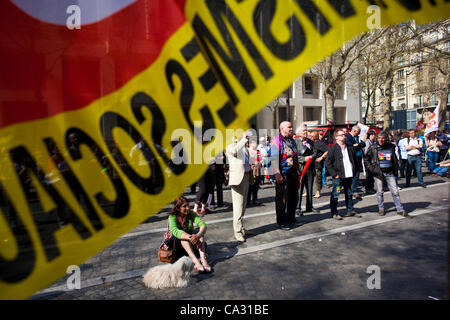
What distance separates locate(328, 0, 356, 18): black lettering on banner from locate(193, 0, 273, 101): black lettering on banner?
3.46 meters

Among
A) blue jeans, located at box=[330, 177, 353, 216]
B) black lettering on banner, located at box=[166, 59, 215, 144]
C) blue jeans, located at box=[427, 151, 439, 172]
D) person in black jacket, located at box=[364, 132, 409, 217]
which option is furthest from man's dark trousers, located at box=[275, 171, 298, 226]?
blue jeans, located at box=[427, 151, 439, 172]

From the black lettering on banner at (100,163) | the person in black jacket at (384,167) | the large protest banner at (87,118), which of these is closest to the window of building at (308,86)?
the large protest banner at (87,118)

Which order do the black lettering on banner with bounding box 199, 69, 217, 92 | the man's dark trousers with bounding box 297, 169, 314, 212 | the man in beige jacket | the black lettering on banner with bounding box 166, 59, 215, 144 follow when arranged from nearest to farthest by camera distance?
the man in beige jacket < the man's dark trousers with bounding box 297, 169, 314, 212 < the black lettering on banner with bounding box 166, 59, 215, 144 < the black lettering on banner with bounding box 199, 69, 217, 92

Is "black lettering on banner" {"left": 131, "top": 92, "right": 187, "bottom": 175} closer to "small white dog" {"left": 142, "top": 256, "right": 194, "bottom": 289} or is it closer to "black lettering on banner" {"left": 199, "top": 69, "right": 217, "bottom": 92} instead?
"black lettering on banner" {"left": 199, "top": 69, "right": 217, "bottom": 92}

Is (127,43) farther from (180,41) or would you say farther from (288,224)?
(288,224)

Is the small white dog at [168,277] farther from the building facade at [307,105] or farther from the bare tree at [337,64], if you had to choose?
the building facade at [307,105]

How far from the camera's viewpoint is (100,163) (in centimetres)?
692

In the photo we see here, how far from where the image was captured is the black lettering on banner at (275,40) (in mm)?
11141

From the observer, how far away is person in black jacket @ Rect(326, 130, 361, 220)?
6219 mm

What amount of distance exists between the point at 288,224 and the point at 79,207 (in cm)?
454

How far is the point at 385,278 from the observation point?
346 centimetres

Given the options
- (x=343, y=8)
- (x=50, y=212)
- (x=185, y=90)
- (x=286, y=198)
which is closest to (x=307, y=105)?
(x=185, y=90)

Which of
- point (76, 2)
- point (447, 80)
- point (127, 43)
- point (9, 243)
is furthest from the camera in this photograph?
point (447, 80)
